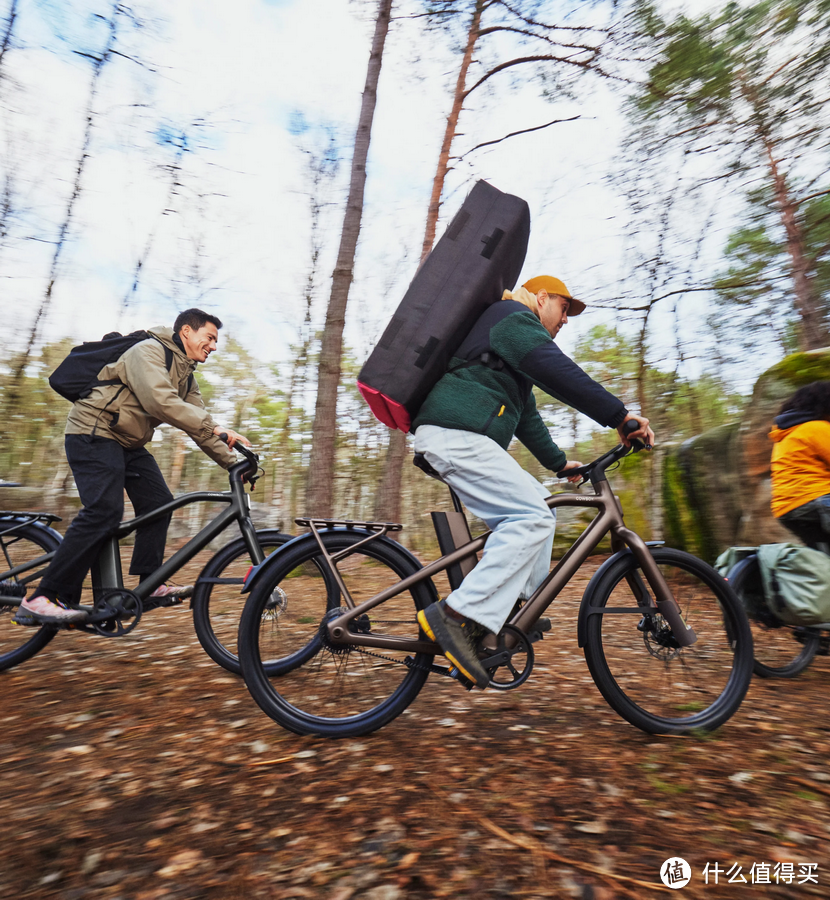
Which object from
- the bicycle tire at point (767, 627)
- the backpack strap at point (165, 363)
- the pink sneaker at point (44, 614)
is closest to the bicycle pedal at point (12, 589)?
the pink sneaker at point (44, 614)

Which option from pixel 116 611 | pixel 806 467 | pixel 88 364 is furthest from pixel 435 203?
pixel 116 611

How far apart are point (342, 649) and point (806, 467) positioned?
9.57ft

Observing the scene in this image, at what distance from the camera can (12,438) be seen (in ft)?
Result: 38.1

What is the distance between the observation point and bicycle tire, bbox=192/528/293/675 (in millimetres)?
3391

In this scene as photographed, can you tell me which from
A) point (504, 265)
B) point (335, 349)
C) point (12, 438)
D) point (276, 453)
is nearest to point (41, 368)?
point (12, 438)

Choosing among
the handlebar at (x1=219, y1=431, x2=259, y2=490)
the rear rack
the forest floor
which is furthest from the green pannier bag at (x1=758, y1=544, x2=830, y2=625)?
the handlebar at (x1=219, y1=431, x2=259, y2=490)

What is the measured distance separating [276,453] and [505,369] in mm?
18292

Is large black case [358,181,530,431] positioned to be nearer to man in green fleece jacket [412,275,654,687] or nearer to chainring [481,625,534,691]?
man in green fleece jacket [412,275,654,687]

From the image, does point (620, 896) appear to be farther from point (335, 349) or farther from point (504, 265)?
point (335, 349)

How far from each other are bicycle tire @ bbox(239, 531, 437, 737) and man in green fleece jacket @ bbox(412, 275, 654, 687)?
0.23 meters

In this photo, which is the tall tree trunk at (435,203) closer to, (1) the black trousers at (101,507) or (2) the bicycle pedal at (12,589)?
(1) the black trousers at (101,507)

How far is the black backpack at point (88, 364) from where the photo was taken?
3502mm

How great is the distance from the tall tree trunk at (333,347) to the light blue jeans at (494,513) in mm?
4309

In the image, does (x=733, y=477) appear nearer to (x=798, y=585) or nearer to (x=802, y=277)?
(x=798, y=585)
